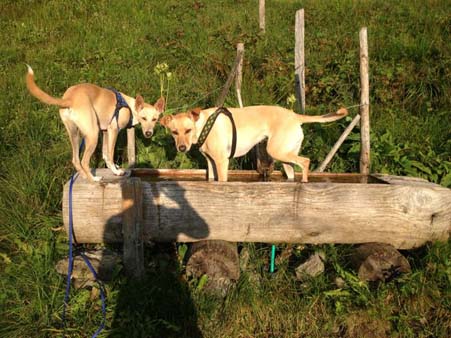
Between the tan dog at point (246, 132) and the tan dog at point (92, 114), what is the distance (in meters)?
0.39

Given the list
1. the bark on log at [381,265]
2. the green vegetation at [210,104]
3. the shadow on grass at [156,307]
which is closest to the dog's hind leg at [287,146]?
the green vegetation at [210,104]

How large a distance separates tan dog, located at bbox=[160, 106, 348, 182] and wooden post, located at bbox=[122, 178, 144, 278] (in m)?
0.93

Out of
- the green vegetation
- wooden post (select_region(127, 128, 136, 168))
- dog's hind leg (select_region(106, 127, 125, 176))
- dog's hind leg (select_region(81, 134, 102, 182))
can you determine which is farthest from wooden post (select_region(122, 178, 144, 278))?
wooden post (select_region(127, 128, 136, 168))

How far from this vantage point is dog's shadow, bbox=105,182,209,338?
9.61 ft

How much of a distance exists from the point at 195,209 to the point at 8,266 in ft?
6.01

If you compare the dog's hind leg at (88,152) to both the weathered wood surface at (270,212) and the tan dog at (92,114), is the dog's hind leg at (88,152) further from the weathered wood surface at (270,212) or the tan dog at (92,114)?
the weathered wood surface at (270,212)

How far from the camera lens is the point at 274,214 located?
3.47 metres

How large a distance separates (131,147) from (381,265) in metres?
3.32

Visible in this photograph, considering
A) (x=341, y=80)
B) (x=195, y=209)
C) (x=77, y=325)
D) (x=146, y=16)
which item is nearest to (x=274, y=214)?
(x=195, y=209)

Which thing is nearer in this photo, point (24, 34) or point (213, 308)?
point (213, 308)

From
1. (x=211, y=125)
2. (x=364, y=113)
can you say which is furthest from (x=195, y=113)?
(x=364, y=113)

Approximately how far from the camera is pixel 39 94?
318 centimetres

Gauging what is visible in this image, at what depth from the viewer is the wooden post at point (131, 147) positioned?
4621 mm

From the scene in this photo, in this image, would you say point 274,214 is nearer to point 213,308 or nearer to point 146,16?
point 213,308
